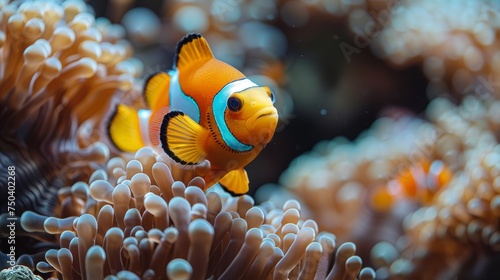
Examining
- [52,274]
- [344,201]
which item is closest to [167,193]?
[52,274]

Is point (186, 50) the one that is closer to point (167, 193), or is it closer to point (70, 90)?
point (167, 193)

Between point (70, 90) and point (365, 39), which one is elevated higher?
point (365, 39)

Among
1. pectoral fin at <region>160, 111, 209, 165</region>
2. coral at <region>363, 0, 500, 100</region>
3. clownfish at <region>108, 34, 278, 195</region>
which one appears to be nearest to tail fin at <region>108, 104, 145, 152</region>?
clownfish at <region>108, 34, 278, 195</region>

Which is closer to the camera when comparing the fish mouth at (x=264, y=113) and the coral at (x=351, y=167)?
the fish mouth at (x=264, y=113)

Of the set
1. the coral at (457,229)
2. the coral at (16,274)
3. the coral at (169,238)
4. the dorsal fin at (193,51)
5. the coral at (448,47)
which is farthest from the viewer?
the coral at (448,47)

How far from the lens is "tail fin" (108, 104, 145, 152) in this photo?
1.25 m

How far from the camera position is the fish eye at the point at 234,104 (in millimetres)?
987

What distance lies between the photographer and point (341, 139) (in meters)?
2.41

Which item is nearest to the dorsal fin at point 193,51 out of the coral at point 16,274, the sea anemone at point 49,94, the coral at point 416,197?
the sea anemone at point 49,94

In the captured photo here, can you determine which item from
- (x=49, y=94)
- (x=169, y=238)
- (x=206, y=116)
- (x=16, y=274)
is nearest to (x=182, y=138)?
(x=206, y=116)

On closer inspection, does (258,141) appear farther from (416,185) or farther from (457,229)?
(416,185)

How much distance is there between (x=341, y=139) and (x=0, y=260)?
5.37 feet

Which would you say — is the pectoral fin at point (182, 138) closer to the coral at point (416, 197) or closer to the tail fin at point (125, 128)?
the tail fin at point (125, 128)

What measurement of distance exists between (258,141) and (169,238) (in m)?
0.26
